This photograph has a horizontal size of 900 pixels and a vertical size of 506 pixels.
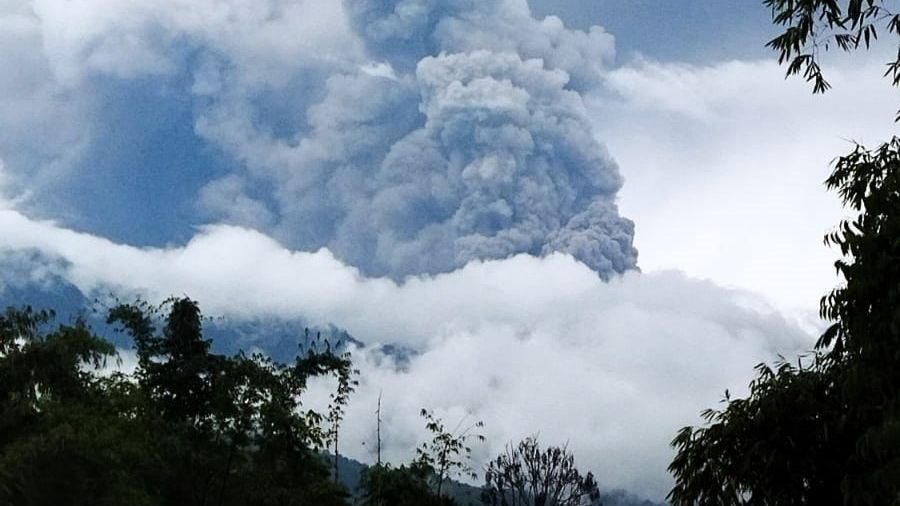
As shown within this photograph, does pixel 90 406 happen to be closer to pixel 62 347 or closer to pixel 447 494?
pixel 62 347

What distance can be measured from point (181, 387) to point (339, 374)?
5075 mm

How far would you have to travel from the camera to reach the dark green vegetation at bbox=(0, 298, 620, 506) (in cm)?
2227

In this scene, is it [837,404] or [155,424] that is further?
[155,424]

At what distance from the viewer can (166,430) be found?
27.2m

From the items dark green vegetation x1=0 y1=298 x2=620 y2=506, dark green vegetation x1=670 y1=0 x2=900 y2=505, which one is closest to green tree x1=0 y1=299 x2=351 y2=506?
dark green vegetation x1=0 y1=298 x2=620 y2=506

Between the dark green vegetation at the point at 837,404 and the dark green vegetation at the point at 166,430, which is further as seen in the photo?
the dark green vegetation at the point at 166,430

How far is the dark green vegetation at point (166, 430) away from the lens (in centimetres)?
2227

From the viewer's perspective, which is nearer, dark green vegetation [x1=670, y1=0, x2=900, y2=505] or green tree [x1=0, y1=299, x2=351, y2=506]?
dark green vegetation [x1=670, y1=0, x2=900, y2=505]

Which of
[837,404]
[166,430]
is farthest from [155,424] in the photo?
[837,404]

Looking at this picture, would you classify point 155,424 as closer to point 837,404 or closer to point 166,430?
point 166,430

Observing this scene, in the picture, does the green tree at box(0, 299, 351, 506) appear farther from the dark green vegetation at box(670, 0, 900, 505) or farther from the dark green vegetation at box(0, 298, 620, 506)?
the dark green vegetation at box(670, 0, 900, 505)

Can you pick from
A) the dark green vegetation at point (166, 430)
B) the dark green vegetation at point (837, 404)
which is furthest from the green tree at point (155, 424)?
the dark green vegetation at point (837, 404)

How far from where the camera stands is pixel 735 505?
12.1 m

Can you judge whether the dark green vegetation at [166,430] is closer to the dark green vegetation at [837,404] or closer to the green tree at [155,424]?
the green tree at [155,424]
